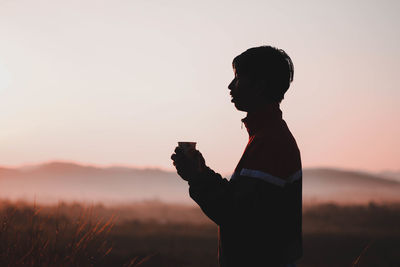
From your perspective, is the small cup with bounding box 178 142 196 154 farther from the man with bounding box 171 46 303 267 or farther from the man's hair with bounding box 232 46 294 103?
the man's hair with bounding box 232 46 294 103

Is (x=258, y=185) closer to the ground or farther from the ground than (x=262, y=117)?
closer to the ground

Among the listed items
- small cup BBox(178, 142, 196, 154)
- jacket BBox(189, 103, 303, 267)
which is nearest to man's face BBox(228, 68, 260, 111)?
jacket BBox(189, 103, 303, 267)

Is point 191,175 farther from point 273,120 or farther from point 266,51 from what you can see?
point 266,51

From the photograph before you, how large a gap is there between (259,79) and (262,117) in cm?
22

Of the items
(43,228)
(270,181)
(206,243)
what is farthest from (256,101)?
(206,243)

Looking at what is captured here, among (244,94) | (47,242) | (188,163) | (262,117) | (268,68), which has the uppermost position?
(268,68)

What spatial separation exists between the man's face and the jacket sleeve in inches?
17.7

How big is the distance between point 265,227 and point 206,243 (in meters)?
16.5

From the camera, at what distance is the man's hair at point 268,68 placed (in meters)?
2.58

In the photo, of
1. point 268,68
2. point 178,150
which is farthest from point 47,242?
point 268,68

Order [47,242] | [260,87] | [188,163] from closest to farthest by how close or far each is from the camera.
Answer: [188,163], [260,87], [47,242]

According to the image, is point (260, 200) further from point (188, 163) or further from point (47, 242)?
point (47, 242)

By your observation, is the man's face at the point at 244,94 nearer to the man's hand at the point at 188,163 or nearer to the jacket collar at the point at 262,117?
the jacket collar at the point at 262,117

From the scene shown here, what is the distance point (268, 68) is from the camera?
2.59 meters
